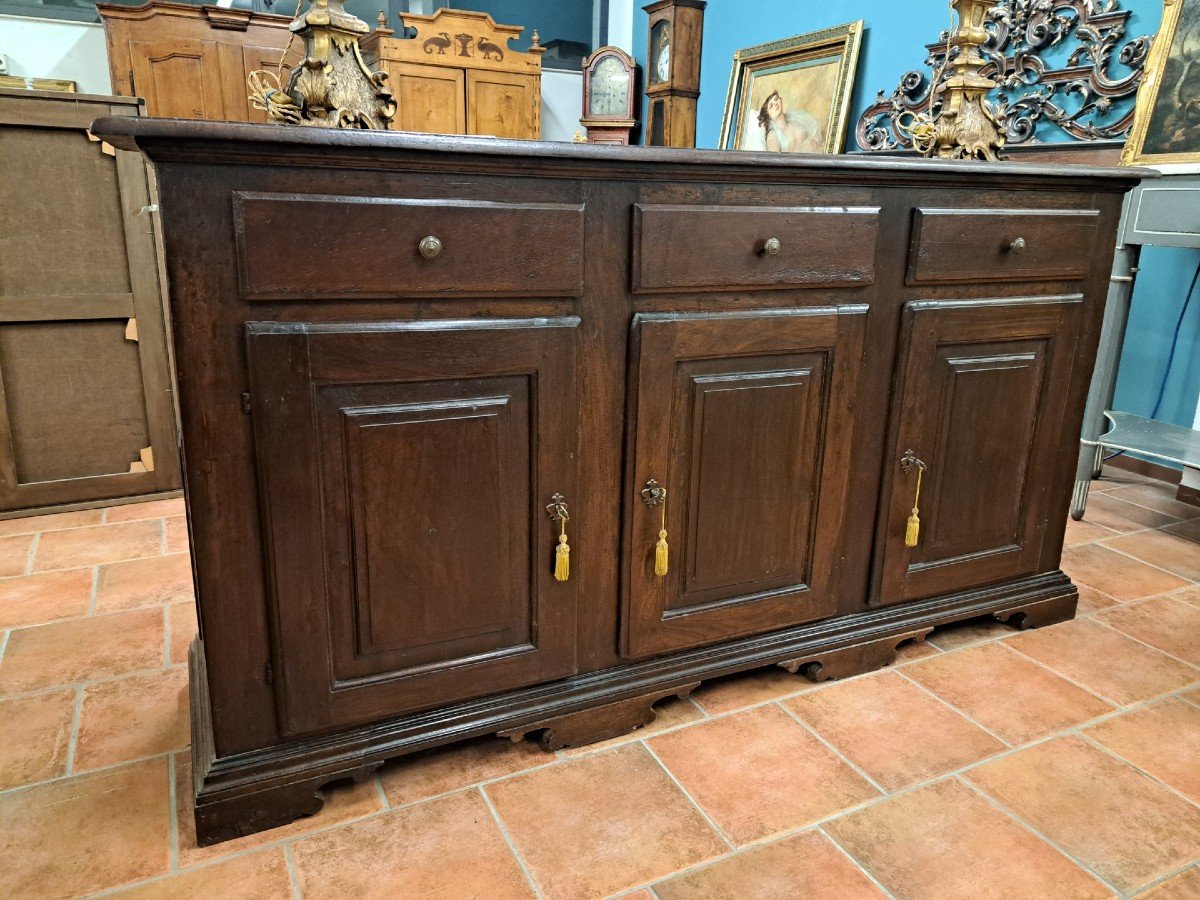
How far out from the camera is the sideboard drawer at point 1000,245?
1.69 meters

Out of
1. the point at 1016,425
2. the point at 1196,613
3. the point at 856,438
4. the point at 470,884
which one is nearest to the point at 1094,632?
the point at 1196,613

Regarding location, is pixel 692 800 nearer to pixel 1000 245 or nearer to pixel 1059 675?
pixel 1059 675

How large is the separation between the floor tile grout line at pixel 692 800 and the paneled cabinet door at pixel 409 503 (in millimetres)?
288

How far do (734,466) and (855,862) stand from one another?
689 millimetres

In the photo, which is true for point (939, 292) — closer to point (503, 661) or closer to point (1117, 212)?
point (1117, 212)

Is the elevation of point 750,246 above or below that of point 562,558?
above

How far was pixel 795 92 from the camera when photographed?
4598mm

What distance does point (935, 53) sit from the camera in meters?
3.65

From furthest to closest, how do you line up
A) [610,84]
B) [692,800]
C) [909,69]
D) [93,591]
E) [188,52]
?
[610,84], [188,52], [909,69], [93,591], [692,800]

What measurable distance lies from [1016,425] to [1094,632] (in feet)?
Result: 1.98

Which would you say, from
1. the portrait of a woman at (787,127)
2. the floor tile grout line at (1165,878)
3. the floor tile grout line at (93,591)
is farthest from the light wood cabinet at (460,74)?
the floor tile grout line at (1165,878)

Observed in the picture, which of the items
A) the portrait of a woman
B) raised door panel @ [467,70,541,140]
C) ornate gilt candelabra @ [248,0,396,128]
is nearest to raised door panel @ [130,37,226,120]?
raised door panel @ [467,70,541,140]

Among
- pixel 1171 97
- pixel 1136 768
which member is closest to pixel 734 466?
pixel 1136 768

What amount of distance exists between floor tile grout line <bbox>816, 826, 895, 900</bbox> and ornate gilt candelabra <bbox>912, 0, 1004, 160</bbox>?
4.48ft
